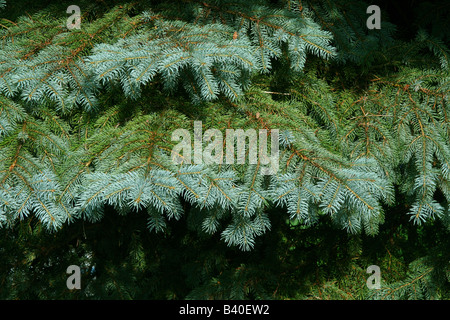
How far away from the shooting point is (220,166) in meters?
1.70

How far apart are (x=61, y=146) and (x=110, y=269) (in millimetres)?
808

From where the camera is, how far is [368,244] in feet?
7.86

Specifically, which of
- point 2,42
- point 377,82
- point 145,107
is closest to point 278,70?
point 377,82
